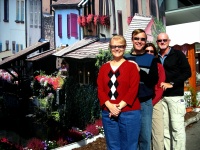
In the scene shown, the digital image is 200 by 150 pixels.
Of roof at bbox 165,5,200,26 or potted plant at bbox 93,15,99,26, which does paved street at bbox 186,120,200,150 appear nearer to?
potted plant at bbox 93,15,99,26

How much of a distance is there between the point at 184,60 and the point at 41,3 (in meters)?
4.11

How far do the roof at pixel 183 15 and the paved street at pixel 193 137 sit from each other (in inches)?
149

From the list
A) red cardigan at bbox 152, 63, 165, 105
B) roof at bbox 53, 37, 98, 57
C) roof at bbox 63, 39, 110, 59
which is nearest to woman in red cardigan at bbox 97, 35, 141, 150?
red cardigan at bbox 152, 63, 165, 105

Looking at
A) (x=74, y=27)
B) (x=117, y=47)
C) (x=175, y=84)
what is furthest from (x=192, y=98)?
(x=117, y=47)

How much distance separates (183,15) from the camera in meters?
10.1

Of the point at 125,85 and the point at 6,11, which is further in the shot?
the point at 6,11

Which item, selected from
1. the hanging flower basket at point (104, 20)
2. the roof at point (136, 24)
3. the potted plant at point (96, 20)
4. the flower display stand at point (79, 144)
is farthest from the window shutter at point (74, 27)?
the flower display stand at point (79, 144)

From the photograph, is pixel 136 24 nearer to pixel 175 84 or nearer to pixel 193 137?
pixel 193 137

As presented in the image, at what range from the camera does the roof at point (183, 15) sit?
9.81 m

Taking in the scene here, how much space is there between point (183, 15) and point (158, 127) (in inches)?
278

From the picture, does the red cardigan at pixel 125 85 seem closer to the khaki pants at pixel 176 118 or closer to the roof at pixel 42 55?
the khaki pants at pixel 176 118

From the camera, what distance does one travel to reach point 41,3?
6969mm

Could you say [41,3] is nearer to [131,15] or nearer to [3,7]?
[3,7]

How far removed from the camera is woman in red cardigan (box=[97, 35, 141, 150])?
3.11m
